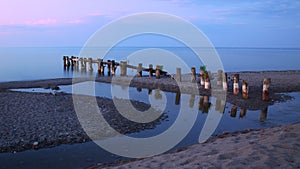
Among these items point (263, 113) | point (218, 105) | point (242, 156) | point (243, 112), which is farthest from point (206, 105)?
point (242, 156)

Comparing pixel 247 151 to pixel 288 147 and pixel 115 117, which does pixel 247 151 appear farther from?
pixel 115 117

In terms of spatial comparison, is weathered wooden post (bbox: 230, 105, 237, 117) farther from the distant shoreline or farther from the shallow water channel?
the distant shoreline

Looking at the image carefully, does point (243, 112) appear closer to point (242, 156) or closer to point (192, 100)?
point (192, 100)

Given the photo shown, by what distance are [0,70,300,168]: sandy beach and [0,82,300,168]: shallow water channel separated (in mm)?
559

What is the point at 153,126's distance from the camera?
1250cm

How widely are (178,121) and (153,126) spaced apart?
161 cm

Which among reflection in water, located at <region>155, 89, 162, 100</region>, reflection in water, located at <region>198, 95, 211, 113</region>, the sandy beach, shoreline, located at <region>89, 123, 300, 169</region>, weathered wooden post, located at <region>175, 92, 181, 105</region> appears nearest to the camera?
shoreline, located at <region>89, 123, 300, 169</region>

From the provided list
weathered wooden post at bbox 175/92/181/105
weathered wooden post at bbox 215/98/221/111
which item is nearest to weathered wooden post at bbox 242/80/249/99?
weathered wooden post at bbox 215/98/221/111

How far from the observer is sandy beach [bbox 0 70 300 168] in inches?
241

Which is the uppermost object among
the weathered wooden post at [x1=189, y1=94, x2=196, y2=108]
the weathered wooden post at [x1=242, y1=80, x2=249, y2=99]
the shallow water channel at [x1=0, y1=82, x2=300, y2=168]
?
the weathered wooden post at [x1=242, y1=80, x2=249, y2=99]

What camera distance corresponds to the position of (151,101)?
1861 cm

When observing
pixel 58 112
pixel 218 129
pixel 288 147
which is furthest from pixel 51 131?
pixel 288 147

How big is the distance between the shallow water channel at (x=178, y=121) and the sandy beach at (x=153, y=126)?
56 centimetres

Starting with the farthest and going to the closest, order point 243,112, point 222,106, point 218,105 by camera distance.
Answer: point 218,105 → point 222,106 → point 243,112
